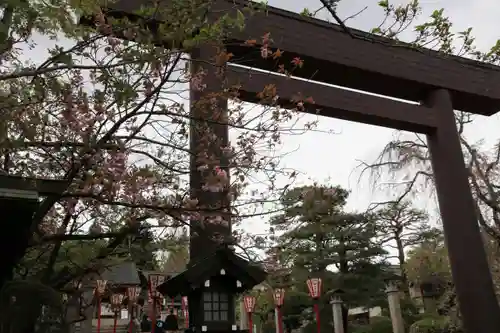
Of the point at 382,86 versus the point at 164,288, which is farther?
the point at 382,86

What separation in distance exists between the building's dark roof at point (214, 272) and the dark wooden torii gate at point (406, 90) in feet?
5.31

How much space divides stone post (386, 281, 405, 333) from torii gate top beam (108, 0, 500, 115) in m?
7.23

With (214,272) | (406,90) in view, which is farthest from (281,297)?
(214,272)

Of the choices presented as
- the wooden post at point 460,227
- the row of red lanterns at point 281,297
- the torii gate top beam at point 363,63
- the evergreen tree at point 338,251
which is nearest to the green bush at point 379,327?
the evergreen tree at point 338,251

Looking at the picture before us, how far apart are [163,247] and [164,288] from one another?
35 cm

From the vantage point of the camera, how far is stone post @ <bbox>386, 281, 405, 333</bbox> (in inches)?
470

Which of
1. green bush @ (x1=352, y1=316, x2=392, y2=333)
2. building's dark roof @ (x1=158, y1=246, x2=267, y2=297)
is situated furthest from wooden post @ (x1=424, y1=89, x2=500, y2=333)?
green bush @ (x1=352, y1=316, x2=392, y2=333)

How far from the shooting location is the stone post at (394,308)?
11.9 m

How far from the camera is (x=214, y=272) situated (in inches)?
143

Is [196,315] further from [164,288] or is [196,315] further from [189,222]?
[189,222]

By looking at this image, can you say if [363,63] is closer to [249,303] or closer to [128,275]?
[249,303]

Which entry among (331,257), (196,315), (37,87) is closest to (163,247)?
(196,315)

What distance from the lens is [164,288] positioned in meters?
3.62

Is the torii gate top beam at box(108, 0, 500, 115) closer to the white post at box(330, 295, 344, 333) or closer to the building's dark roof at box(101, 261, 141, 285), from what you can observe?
the white post at box(330, 295, 344, 333)
